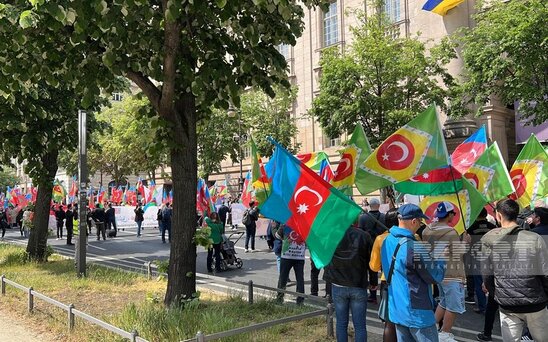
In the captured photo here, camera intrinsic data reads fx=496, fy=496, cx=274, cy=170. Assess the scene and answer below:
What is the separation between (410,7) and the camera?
1093 inches

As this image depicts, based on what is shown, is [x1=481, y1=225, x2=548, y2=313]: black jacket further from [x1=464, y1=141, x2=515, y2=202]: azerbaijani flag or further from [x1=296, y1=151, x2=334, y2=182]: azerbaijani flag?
[x1=296, y1=151, x2=334, y2=182]: azerbaijani flag

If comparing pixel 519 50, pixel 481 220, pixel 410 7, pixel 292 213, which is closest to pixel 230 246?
pixel 481 220

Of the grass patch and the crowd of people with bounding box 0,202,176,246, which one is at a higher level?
the crowd of people with bounding box 0,202,176,246

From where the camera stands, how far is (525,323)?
4.51 meters

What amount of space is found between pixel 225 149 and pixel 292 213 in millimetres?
29657

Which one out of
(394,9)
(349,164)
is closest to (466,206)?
(349,164)

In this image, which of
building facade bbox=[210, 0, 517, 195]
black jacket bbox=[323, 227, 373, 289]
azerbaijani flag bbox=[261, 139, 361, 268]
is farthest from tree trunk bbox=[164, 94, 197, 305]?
building facade bbox=[210, 0, 517, 195]

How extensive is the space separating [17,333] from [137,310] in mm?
1959

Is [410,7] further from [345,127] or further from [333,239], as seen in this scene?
[333,239]

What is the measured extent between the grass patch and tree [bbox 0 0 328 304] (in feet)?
2.52

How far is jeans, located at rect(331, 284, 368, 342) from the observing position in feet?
17.3

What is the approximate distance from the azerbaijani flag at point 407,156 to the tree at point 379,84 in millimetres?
12921

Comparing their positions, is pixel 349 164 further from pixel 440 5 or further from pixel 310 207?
pixel 440 5

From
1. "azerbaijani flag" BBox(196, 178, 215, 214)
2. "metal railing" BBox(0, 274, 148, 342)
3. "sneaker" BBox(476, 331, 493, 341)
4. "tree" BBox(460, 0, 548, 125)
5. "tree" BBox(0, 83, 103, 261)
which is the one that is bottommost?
"sneaker" BBox(476, 331, 493, 341)
